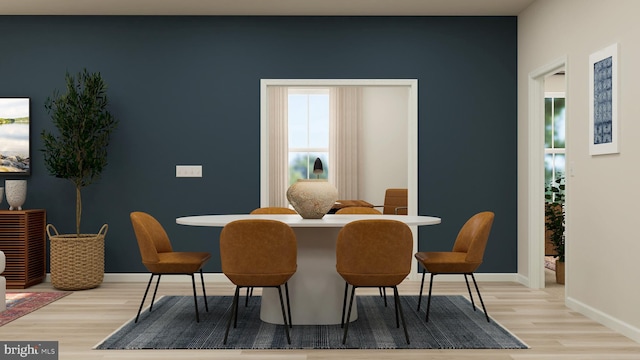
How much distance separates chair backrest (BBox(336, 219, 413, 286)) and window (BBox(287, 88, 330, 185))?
7203mm

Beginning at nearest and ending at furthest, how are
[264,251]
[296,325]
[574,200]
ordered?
[264,251] < [296,325] < [574,200]

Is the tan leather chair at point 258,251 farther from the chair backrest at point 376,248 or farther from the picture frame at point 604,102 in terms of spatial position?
the picture frame at point 604,102

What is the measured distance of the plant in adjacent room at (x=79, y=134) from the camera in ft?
18.9

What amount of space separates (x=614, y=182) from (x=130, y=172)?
449 centimetres

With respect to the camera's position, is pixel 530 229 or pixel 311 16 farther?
pixel 311 16

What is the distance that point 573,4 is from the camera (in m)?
4.89

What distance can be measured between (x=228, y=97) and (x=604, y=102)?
358 centimetres

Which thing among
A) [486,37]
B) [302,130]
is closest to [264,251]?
[486,37]

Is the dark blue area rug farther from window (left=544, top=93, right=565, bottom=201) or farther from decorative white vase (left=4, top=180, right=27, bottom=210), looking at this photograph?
window (left=544, top=93, right=565, bottom=201)

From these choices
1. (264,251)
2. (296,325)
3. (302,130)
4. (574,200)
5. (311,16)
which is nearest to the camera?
(264,251)

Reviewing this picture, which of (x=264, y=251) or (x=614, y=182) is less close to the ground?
(x=614, y=182)

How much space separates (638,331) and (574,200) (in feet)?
4.30

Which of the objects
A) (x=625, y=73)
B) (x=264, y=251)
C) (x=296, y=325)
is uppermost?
(x=625, y=73)

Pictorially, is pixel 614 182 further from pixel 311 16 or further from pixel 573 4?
pixel 311 16
